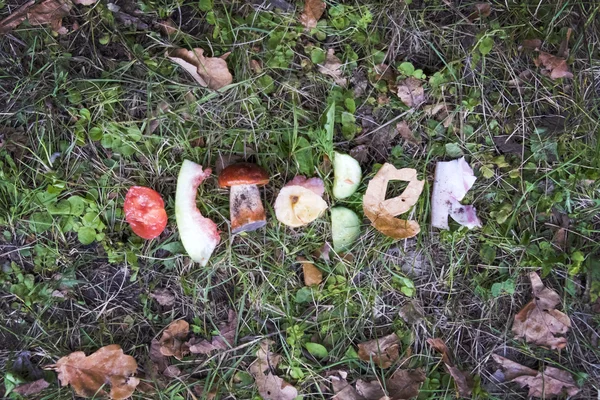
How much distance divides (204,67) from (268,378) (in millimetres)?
1842

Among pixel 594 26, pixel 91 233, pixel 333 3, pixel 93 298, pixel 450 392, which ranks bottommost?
pixel 450 392

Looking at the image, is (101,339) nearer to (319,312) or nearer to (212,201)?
(212,201)

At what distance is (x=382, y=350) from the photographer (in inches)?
111

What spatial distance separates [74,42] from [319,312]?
84.7 inches

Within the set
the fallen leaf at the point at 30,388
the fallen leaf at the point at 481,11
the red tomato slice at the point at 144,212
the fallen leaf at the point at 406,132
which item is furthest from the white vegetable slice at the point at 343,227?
the fallen leaf at the point at 30,388

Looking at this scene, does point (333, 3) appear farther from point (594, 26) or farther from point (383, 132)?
point (594, 26)

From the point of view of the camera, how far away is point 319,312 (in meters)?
2.83

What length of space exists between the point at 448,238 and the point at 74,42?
8.18 feet

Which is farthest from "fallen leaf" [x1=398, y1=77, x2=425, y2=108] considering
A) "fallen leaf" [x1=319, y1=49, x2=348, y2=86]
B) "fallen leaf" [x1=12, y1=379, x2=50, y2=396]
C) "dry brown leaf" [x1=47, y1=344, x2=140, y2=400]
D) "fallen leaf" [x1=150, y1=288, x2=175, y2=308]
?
"fallen leaf" [x1=12, y1=379, x2=50, y2=396]

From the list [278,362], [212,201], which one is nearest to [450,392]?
[278,362]

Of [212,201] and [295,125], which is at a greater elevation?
[295,125]

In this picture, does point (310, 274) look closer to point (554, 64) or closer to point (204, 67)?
point (204, 67)

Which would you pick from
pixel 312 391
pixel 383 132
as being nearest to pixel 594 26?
pixel 383 132

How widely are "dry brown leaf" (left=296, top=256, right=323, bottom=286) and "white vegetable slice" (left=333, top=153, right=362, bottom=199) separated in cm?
44
